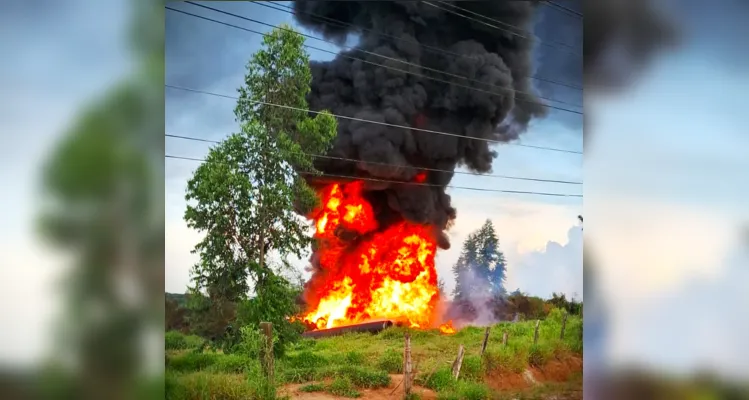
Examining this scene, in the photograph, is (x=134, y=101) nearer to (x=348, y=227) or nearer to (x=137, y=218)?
(x=137, y=218)

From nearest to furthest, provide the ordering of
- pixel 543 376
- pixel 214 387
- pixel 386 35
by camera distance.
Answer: pixel 214 387, pixel 386 35, pixel 543 376

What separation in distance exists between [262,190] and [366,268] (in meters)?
0.93

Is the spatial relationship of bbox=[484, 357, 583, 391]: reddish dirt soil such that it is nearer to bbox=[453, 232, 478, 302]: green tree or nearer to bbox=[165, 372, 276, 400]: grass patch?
bbox=[453, 232, 478, 302]: green tree

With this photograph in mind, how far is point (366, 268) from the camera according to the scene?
14.6 ft

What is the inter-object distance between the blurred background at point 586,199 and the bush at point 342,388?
3.77 feet

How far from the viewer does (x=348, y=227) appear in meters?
4.37

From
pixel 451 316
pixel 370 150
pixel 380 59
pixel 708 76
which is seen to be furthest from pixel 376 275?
pixel 708 76

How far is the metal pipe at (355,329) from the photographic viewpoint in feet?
14.0

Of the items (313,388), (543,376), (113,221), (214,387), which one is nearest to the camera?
(113,221)

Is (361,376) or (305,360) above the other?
(305,360)

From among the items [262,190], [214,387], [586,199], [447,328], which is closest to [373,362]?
[447,328]

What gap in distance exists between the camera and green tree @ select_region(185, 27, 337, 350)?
4.15 metres

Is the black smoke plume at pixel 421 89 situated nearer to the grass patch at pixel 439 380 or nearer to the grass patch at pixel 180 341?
the grass patch at pixel 439 380

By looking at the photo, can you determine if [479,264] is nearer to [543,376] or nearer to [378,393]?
[543,376]
